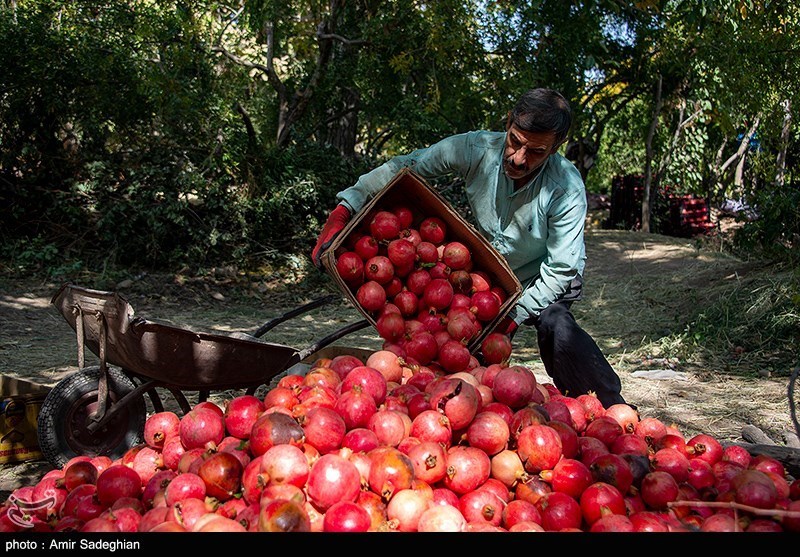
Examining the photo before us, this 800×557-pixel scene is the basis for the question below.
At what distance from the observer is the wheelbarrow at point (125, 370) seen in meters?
3.19

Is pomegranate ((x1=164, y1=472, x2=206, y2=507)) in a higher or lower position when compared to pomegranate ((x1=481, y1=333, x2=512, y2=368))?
lower

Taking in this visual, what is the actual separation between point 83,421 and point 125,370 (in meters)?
0.42

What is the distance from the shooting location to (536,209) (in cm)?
361

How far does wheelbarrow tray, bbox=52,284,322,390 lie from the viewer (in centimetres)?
314

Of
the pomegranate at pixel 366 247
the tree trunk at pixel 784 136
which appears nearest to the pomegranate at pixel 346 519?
the pomegranate at pixel 366 247

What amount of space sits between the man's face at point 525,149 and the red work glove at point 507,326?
79 centimetres

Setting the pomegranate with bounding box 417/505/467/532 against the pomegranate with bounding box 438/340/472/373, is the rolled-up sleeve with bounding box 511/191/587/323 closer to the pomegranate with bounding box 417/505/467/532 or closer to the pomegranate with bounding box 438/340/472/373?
the pomegranate with bounding box 438/340/472/373

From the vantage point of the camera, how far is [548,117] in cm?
318

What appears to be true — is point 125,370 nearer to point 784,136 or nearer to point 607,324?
point 607,324

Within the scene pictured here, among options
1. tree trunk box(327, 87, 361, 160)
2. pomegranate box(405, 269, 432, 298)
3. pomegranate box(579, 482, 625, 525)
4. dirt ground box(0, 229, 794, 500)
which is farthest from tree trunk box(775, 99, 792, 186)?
pomegranate box(579, 482, 625, 525)

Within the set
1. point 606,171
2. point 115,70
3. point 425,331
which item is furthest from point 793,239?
point 606,171

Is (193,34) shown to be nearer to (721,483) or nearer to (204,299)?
(204,299)

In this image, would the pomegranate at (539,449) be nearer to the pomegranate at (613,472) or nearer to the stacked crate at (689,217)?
the pomegranate at (613,472)

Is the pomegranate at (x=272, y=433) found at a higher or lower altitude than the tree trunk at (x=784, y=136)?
lower
